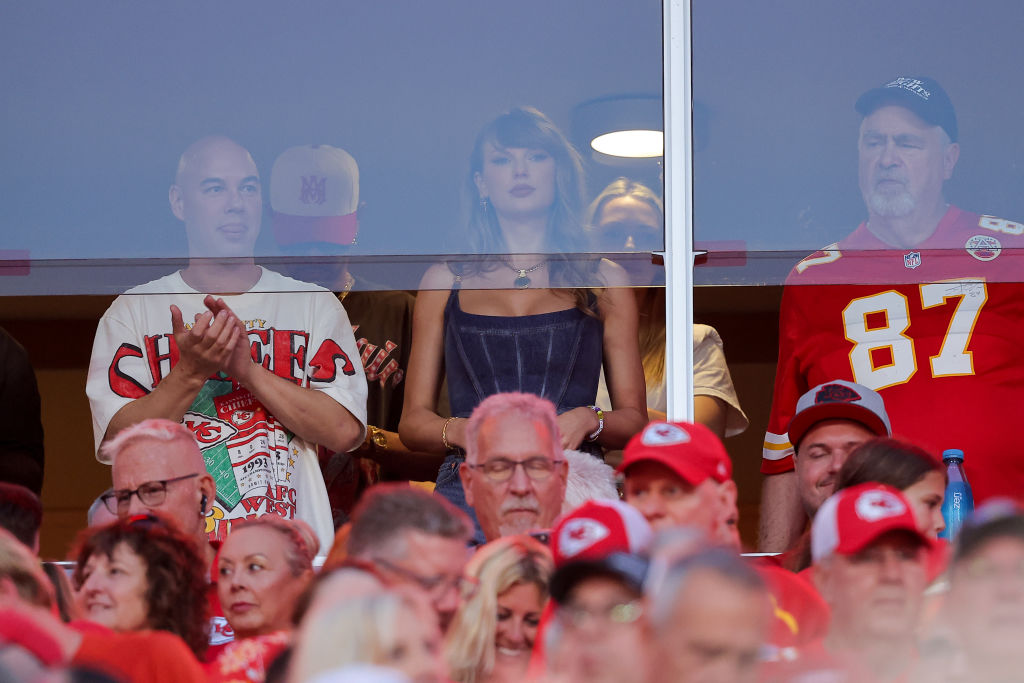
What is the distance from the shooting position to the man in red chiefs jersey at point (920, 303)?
300cm

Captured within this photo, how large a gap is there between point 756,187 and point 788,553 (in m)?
0.80

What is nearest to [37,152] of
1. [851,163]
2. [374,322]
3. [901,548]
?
[374,322]

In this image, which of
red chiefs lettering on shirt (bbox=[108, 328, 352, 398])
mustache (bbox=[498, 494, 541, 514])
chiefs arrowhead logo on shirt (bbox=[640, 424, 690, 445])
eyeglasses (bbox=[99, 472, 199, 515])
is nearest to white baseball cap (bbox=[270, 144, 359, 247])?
red chiefs lettering on shirt (bbox=[108, 328, 352, 398])

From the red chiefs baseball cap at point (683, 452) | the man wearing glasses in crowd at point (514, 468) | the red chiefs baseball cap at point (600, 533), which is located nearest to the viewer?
the red chiefs baseball cap at point (600, 533)

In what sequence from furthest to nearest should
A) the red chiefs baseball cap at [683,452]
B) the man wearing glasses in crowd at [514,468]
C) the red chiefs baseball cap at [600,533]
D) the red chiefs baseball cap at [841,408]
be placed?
the red chiefs baseball cap at [841,408] → the man wearing glasses in crowd at [514,468] → the red chiefs baseball cap at [683,452] → the red chiefs baseball cap at [600,533]

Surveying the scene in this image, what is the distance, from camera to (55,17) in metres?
3.25

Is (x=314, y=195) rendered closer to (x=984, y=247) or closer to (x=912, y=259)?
(x=912, y=259)

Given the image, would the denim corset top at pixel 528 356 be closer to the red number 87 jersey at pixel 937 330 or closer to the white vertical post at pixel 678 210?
the white vertical post at pixel 678 210

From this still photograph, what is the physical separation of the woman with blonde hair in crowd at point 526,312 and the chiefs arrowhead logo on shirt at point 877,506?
0.77 metres

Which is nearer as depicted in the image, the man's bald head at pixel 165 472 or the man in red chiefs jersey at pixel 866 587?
the man in red chiefs jersey at pixel 866 587

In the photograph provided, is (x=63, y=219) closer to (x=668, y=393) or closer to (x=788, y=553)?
(x=668, y=393)

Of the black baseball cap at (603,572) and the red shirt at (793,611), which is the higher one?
the black baseball cap at (603,572)

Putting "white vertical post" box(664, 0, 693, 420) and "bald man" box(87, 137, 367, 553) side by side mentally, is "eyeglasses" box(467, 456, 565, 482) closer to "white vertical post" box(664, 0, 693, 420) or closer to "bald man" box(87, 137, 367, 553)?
"white vertical post" box(664, 0, 693, 420)

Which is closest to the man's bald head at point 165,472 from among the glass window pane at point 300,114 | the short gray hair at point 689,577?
the glass window pane at point 300,114
